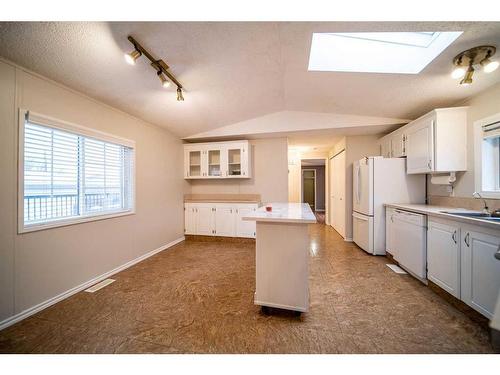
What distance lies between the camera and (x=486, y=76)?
201 centimetres

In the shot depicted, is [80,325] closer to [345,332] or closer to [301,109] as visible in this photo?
[345,332]

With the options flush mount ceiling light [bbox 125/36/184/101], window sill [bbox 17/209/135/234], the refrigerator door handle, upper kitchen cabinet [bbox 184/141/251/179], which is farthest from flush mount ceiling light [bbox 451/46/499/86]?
window sill [bbox 17/209/135/234]

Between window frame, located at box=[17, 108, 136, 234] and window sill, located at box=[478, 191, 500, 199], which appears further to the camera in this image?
window sill, located at box=[478, 191, 500, 199]

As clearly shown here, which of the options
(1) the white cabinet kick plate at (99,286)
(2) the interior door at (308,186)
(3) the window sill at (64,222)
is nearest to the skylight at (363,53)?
(3) the window sill at (64,222)

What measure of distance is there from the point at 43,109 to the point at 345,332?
3399 mm

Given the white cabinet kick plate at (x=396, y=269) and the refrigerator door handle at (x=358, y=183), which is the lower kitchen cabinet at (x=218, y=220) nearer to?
the refrigerator door handle at (x=358, y=183)

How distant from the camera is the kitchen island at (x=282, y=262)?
5.46 ft

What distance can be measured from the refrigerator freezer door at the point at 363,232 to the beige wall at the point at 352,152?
1.05 feet

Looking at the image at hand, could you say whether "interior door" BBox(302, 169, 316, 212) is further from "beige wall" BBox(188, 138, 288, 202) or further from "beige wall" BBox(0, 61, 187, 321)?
"beige wall" BBox(0, 61, 187, 321)

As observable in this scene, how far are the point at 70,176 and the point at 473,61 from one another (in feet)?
14.0

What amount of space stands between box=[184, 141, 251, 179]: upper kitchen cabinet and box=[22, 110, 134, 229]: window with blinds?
58.3 inches

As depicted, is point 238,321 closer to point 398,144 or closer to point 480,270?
point 480,270

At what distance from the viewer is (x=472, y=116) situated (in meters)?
2.34

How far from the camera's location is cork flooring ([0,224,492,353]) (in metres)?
1.38
